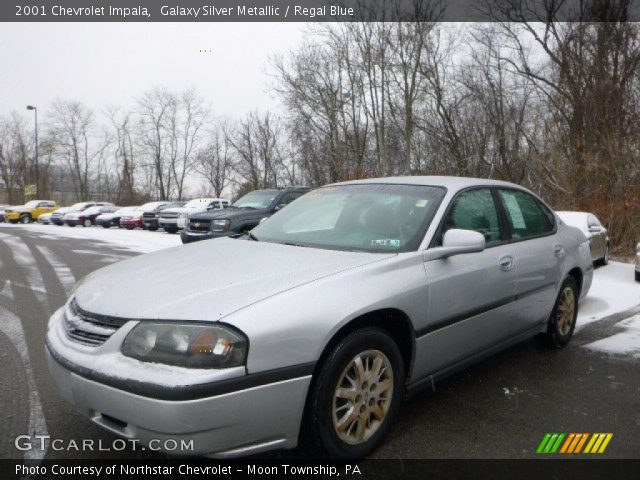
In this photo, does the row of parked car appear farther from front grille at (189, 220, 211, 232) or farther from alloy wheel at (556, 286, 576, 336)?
alloy wheel at (556, 286, 576, 336)

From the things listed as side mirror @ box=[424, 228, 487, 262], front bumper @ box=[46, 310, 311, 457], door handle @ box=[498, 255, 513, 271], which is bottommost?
front bumper @ box=[46, 310, 311, 457]

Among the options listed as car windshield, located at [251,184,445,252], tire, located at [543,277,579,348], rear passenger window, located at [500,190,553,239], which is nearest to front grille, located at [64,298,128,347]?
car windshield, located at [251,184,445,252]

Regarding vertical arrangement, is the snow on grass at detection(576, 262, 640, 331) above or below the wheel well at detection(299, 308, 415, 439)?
below

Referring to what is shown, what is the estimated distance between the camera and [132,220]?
2603cm

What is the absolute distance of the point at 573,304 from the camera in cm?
470

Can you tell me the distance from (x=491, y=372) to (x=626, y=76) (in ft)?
47.2

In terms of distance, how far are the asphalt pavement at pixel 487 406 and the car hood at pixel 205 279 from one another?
89 cm

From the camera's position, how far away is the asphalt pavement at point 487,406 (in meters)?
2.78

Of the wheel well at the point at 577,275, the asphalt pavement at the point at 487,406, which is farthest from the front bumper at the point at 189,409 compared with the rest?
the wheel well at the point at 577,275

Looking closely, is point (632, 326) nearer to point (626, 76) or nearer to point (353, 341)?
point (353, 341)

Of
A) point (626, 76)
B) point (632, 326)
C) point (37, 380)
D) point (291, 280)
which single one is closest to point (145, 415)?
point (291, 280)

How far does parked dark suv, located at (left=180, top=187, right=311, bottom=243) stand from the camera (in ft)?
38.2

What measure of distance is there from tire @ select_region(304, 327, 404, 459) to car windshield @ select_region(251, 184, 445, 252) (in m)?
0.68

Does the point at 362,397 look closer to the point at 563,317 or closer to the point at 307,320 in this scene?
the point at 307,320
